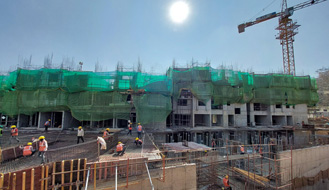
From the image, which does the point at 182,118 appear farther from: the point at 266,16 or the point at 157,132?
the point at 266,16

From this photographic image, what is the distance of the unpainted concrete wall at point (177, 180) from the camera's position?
737cm

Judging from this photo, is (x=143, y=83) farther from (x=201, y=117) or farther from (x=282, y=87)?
(x=282, y=87)

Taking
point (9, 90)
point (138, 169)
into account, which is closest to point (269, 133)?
point (138, 169)

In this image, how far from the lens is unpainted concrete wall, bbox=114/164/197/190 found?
24.2ft

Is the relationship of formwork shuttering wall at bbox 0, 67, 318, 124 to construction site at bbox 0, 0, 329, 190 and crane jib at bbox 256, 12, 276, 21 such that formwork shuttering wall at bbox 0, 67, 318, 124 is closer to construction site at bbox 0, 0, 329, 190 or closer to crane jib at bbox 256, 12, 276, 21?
construction site at bbox 0, 0, 329, 190

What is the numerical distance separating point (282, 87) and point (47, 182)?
30814 mm

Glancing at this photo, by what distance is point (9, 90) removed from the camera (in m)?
20.2

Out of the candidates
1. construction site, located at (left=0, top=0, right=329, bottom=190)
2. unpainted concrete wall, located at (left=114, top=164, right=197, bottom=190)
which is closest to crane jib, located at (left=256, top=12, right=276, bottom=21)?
construction site, located at (left=0, top=0, right=329, bottom=190)

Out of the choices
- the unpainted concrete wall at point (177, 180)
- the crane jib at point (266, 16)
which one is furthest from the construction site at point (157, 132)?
the crane jib at point (266, 16)

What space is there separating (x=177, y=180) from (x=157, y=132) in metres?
9.98

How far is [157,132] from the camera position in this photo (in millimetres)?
17703

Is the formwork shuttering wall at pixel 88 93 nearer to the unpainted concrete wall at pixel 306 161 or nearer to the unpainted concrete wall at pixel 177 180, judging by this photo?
the unpainted concrete wall at pixel 177 180

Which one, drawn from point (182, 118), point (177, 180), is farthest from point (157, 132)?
point (177, 180)

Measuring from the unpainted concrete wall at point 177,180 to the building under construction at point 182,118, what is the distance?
0.17 ft
